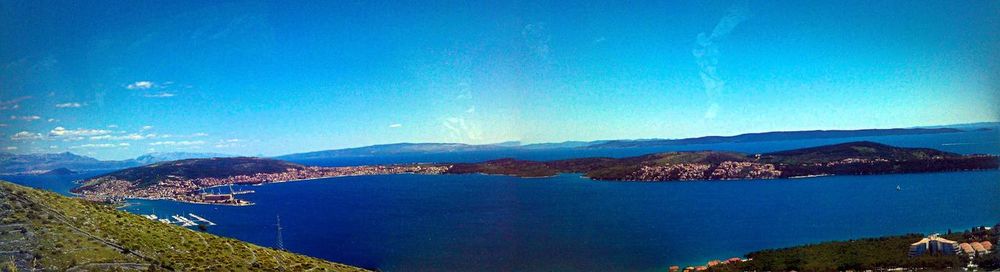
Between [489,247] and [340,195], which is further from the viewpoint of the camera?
[340,195]

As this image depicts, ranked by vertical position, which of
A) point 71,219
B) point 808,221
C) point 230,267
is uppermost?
point 71,219

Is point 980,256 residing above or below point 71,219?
below

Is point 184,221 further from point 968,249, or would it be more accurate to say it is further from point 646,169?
point 646,169

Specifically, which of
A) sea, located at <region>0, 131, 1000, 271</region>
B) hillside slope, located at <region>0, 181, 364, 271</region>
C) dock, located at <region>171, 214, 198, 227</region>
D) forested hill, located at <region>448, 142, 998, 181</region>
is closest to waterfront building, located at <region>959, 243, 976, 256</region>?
sea, located at <region>0, 131, 1000, 271</region>

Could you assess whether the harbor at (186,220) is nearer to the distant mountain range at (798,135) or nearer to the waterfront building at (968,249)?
the waterfront building at (968,249)

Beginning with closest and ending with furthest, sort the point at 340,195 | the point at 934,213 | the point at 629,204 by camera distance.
→ 1. the point at 934,213
2. the point at 629,204
3. the point at 340,195

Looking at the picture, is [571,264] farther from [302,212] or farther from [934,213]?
[302,212]

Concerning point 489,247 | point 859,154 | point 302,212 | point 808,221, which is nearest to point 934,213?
point 808,221
